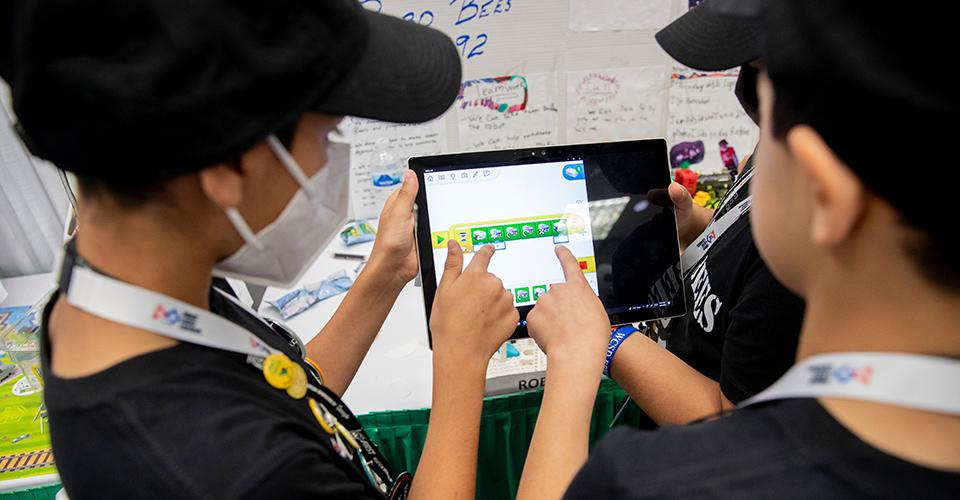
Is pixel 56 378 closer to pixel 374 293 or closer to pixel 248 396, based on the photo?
pixel 248 396

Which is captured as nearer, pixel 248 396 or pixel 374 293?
pixel 248 396

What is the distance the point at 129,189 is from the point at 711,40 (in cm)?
79

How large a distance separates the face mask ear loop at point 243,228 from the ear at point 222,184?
0.02 meters

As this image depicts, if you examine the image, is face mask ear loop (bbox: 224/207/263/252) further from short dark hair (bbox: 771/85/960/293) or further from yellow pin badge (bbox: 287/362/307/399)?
short dark hair (bbox: 771/85/960/293)

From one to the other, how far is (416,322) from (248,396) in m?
0.76

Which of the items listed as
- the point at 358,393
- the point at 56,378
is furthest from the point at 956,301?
the point at 358,393

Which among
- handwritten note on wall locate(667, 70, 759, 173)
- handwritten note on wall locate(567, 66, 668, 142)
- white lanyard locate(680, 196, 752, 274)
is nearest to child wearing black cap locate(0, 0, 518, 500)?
white lanyard locate(680, 196, 752, 274)

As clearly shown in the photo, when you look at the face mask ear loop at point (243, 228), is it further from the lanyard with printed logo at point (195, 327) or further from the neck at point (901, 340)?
the neck at point (901, 340)

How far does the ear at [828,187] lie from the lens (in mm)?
330

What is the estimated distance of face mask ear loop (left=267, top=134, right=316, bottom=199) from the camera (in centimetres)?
46

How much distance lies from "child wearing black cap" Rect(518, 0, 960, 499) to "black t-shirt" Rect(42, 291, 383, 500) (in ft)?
0.87

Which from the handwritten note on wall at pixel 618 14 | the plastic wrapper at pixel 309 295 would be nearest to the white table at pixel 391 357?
the plastic wrapper at pixel 309 295

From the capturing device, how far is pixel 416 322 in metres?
1.23

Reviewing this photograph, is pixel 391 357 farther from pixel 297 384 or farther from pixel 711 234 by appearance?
pixel 711 234
